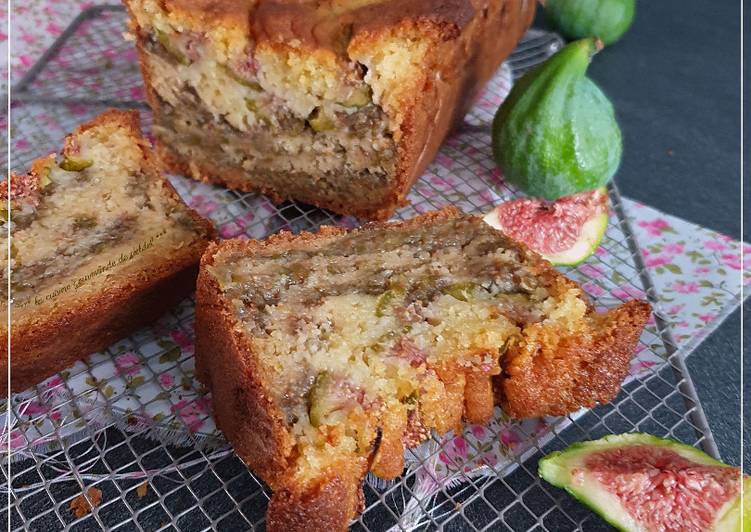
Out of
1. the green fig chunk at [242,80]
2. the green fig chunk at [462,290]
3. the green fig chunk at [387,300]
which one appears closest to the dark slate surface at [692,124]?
the green fig chunk at [462,290]

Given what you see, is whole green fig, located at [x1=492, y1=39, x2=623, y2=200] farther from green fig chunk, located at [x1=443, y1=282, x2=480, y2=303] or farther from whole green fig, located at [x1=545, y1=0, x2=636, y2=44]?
whole green fig, located at [x1=545, y1=0, x2=636, y2=44]


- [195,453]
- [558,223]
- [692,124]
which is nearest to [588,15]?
[692,124]

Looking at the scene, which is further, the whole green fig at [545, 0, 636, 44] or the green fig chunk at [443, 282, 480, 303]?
the whole green fig at [545, 0, 636, 44]

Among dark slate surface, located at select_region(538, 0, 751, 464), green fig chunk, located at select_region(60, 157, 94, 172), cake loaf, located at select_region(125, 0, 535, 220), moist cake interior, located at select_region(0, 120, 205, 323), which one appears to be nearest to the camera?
moist cake interior, located at select_region(0, 120, 205, 323)

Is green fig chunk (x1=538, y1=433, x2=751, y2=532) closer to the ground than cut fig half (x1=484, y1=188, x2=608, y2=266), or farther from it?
closer to the ground

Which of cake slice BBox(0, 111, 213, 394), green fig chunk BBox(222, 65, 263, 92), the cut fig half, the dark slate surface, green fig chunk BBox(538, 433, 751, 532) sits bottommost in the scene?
the dark slate surface

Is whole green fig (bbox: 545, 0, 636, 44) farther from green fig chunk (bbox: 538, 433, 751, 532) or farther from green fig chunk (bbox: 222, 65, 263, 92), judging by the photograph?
green fig chunk (bbox: 538, 433, 751, 532)

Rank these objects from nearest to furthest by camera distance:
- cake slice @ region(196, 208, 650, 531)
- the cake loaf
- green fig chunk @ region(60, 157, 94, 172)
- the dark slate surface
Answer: cake slice @ region(196, 208, 650, 531), the cake loaf, green fig chunk @ region(60, 157, 94, 172), the dark slate surface

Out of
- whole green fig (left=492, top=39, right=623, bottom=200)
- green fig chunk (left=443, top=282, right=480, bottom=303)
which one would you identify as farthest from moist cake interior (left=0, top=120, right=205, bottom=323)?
whole green fig (left=492, top=39, right=623, bottom=200)
